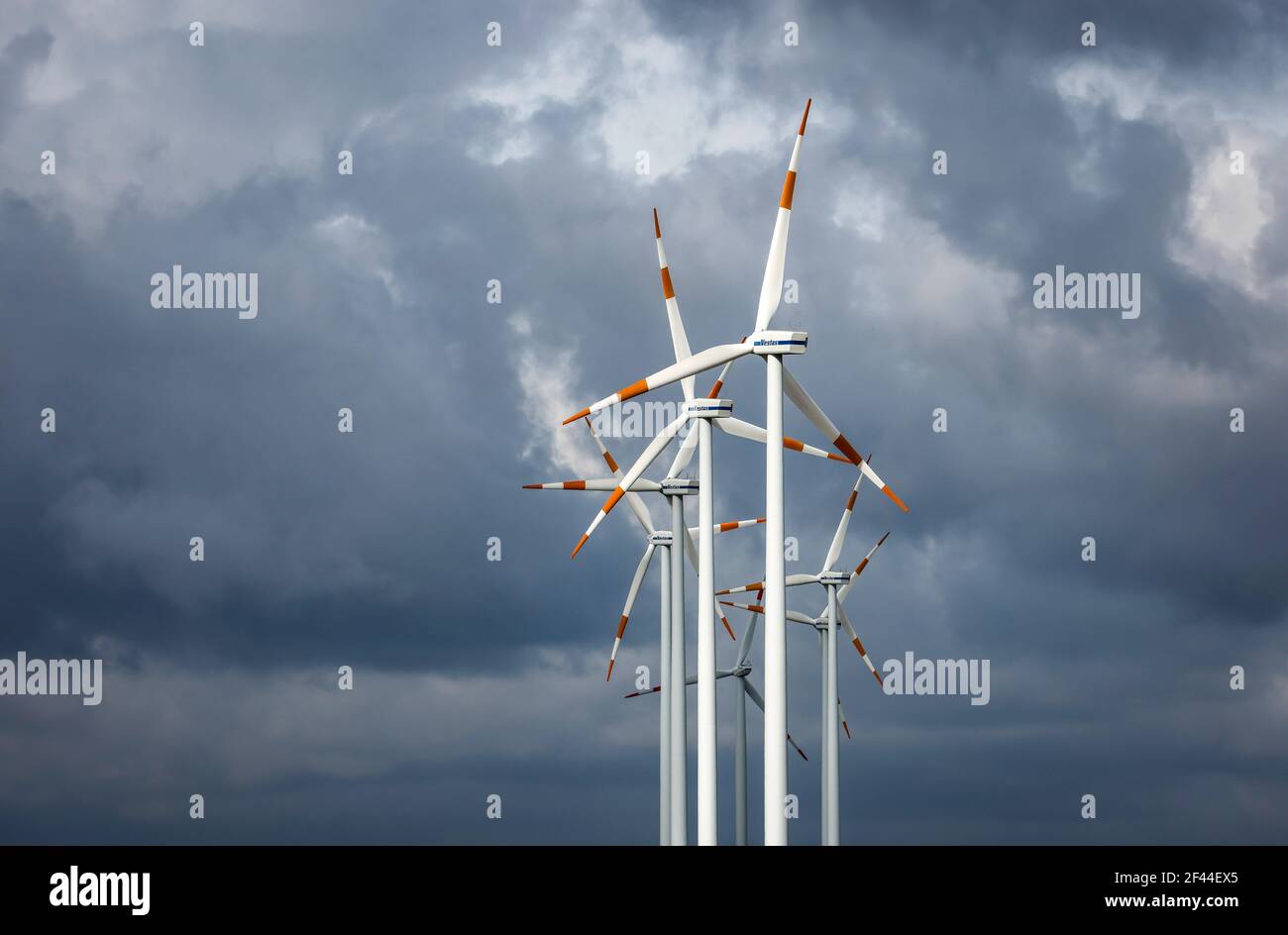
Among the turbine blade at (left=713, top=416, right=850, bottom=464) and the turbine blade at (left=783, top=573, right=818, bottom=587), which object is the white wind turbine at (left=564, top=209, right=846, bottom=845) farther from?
the turbine blade at (left=783, top=573, right=818, bottom=587)

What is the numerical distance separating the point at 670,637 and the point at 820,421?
1816cm

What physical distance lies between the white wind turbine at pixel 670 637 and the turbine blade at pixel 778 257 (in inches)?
552

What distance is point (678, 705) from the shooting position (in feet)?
265

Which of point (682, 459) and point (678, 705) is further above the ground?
point (682, 459)

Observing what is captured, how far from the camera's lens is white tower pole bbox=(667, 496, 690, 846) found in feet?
263

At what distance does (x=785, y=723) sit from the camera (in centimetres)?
5875

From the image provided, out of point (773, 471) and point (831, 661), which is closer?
point (773, 471)

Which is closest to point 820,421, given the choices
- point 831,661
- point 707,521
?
point 707,521

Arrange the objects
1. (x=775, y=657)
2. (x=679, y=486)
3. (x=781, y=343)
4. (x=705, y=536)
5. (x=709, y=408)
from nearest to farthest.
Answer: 1. (x=775, y=657)
2. (x=781, y=343)
3. (x=705, y=536)
4. (x=709, y=408)
5. (x=679, y=486)

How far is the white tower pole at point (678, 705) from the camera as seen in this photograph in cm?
8006

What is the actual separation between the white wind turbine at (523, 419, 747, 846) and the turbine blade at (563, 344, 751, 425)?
9.15 metres

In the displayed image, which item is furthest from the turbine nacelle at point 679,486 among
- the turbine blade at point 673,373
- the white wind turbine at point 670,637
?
the turbine blade at point 673,373

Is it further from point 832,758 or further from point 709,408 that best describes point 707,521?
point 832,758
